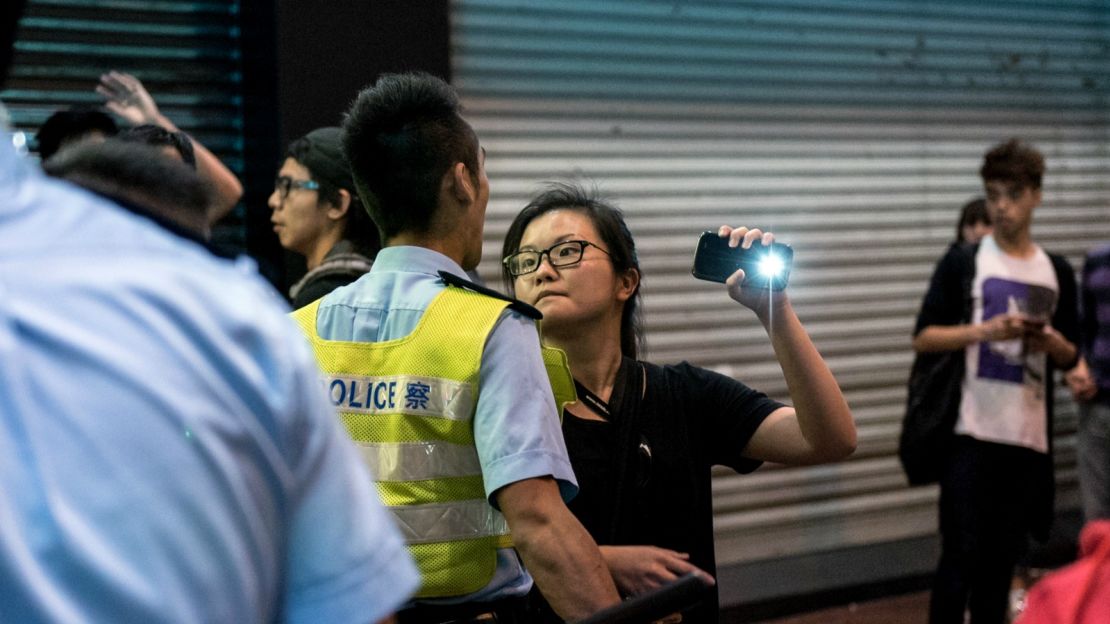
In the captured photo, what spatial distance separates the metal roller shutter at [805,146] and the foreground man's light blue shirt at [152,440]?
18.4ft

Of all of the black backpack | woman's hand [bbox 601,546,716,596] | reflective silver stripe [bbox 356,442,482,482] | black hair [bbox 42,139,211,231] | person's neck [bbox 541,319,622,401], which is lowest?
the black backpack

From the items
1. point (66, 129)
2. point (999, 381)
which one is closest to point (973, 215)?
point (999, 381)

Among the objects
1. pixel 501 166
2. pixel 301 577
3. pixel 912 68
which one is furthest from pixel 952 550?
pixel 301 577

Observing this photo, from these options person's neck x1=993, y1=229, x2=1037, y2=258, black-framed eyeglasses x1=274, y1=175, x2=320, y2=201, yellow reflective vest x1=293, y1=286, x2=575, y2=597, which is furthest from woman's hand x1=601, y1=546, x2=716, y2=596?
person's neck x1=993, y1=229, x2=1037, y2=258

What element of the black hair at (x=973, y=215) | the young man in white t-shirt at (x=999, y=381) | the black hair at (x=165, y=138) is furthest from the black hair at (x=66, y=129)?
the black hair at (x=973, y=215)

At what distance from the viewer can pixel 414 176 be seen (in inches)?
100.0

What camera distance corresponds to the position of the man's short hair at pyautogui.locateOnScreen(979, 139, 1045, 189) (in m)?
5.61

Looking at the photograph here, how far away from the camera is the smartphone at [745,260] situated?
2869 mm

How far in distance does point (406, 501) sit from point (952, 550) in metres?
3.62

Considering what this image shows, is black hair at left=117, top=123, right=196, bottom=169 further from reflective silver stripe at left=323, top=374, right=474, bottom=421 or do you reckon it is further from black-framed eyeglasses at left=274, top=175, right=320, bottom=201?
reflective silver stripe at left=323, top=374, right=474, bottom=421

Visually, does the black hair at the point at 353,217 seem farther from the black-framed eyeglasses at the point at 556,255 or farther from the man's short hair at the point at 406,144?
the man's short hair at the point at 406,144

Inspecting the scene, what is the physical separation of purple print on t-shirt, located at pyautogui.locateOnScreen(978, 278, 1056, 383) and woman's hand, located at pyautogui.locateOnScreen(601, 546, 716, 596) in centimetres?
336

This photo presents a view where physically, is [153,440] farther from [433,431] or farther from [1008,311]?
[1008,311]

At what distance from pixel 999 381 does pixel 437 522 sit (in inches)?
154
